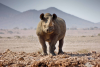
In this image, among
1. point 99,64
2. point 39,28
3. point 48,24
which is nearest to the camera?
point 99,64

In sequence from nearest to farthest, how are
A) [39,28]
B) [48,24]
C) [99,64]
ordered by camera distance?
[99,64] < [48,24] < [39,28]

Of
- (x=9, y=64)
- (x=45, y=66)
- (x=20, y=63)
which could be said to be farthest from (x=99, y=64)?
(x=9, y=64)

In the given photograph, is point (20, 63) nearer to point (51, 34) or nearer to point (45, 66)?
point (45, 66)

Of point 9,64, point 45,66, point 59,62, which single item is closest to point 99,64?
point 59,62

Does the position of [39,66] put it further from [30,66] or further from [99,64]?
[99,64]

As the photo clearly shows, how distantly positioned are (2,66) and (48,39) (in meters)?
3.30

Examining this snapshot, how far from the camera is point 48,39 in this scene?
28.1 feet

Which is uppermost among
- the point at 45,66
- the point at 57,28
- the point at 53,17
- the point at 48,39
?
the point at 53,17

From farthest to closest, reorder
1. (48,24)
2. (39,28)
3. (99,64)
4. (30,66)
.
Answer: (39,28)
(48,24)
(30,66)
(99,64)

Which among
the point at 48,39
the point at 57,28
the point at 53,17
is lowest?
the point at 48,39

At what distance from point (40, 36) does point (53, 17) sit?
139 cm

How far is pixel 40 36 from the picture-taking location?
848 centimetres

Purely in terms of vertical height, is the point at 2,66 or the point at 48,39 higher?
the point at 48,39

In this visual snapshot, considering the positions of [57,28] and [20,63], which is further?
[57,28]
